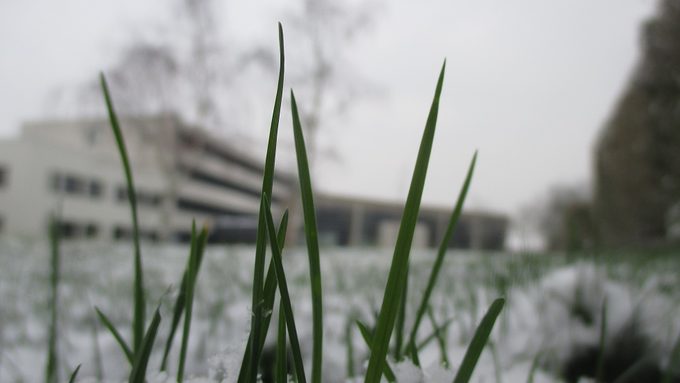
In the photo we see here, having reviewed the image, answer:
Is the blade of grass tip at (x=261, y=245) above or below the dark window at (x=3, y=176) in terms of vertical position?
below

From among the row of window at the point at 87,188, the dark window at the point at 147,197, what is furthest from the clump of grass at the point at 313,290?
the dark window at the point at 147,197

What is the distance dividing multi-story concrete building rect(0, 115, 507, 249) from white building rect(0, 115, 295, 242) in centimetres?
4

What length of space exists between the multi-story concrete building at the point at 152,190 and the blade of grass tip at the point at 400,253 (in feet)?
20.1

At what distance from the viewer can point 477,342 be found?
0.22 m

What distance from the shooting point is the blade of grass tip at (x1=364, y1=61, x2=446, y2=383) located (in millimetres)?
220

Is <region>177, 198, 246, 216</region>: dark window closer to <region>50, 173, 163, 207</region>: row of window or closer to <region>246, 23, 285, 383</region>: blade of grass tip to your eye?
<region>50, 173, 163, 207</region>: row of window

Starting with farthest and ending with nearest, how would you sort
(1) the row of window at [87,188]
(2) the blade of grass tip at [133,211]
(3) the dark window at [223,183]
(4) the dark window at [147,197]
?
(3) the dark window at [223,183]
(4) the dark window at [147,197]
(1) the row of window at [87,188]
(2) the blade of grass tip at [133,211]

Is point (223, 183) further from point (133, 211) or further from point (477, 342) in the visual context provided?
point (477, 342)

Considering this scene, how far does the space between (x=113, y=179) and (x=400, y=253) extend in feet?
99.3

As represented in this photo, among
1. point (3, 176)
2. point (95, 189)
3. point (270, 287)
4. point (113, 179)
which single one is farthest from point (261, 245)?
point (113, 179)

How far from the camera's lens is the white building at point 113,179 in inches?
553

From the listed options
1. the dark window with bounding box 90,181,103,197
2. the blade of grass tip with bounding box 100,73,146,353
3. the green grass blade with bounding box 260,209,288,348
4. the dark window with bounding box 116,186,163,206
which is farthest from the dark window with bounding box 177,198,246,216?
the green grass blade with bounding box 260,209,288,348

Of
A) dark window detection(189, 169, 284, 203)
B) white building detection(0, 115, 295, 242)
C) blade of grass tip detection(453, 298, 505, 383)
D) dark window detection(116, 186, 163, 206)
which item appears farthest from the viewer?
dark window detection(189, 169, 284, 203)

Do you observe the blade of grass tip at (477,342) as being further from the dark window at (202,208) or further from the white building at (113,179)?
the dark window at (202,208)
